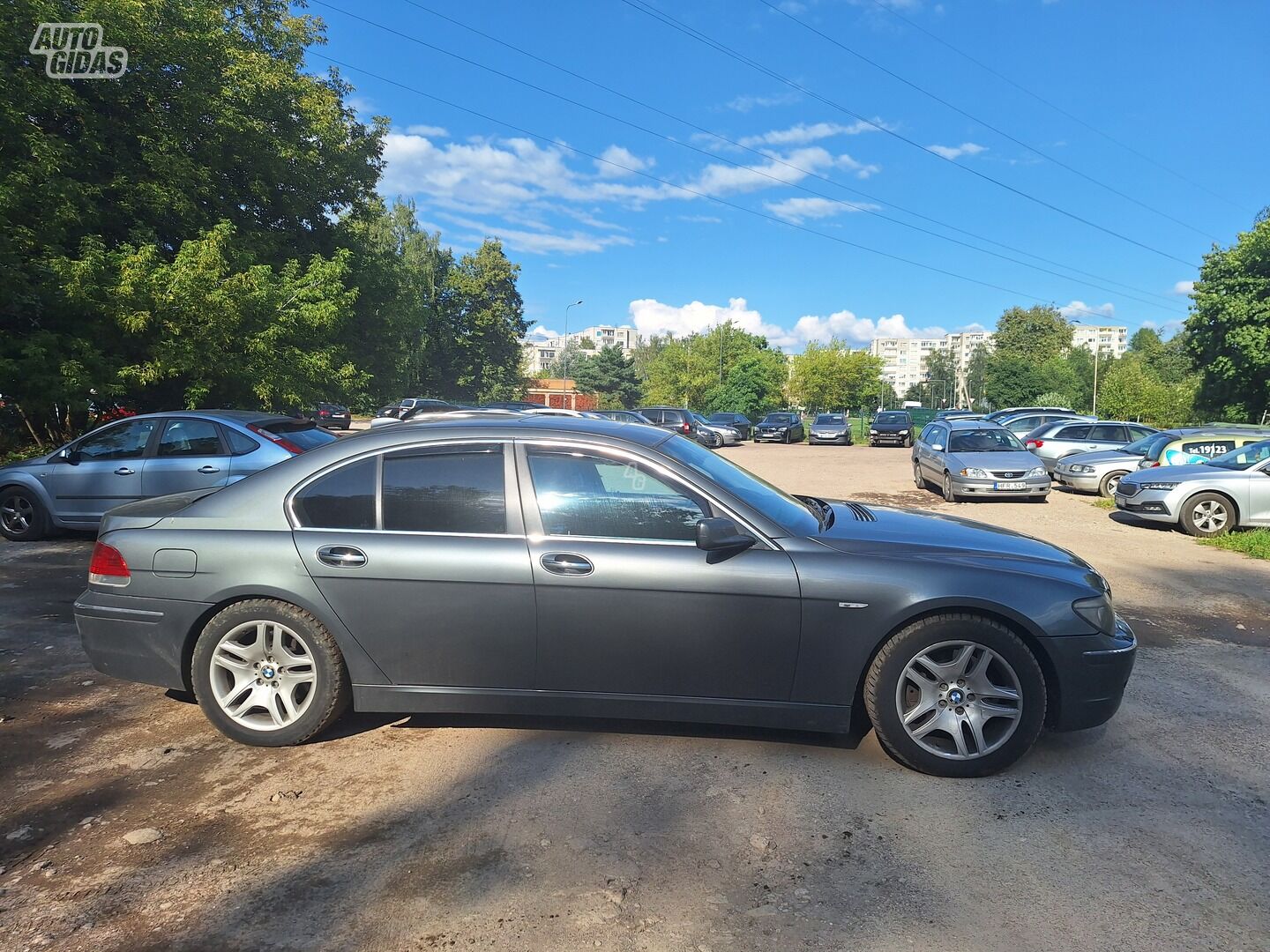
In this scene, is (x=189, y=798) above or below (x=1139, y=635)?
below

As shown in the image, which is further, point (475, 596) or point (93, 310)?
point (93, 310)

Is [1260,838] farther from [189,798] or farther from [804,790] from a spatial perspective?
Answer: [189,798]

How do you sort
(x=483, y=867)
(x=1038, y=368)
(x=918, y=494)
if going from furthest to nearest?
(x=1038, y=368), (x=918, y=494), (x=483, y=867)

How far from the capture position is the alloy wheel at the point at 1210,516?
35.8 feet

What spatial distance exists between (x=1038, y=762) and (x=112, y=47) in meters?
18.6

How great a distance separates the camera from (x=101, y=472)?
356 inches

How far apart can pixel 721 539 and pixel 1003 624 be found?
4.39ft

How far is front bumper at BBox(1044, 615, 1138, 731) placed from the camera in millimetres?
3514

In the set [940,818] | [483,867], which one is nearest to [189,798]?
[483,867]

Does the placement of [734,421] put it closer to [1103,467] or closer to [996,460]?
[1103,467]

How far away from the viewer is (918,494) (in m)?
16.3

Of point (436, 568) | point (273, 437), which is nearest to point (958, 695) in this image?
point (436, 568)

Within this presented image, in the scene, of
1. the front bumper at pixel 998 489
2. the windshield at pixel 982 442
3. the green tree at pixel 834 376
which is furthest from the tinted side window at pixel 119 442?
the green tree at pixel 834 376

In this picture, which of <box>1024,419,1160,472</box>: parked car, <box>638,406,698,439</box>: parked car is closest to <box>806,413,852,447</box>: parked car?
<box>638,406,698,439</box>: parked car
